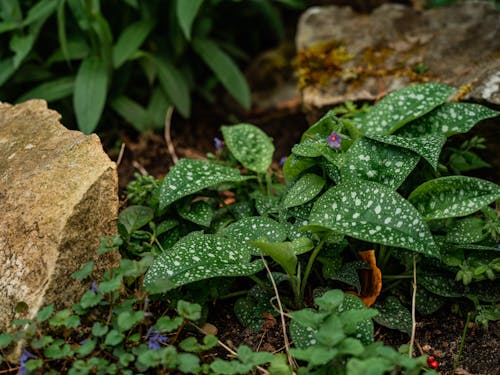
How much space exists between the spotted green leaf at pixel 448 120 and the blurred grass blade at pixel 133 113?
5.63 feet

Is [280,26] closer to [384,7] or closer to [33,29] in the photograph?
[384,7]

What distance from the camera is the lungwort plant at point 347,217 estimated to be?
2.16 meters

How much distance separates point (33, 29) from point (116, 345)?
2.09 meters

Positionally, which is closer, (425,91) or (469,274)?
(469,274)

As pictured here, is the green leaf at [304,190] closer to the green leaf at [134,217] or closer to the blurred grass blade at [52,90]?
the green leaf at [134,217]

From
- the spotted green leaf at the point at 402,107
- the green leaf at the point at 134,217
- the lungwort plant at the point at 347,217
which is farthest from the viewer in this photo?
the spotted green leaf at the point at 402,107

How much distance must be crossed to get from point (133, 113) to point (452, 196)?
6.97 feet

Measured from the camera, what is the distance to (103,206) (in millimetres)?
2262

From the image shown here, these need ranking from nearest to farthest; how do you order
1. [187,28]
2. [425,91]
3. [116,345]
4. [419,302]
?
1. [116,345]
2. [419,302]
3. [425,91]
4. [187,28]

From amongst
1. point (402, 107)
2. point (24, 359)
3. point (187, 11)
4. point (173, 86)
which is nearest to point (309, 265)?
point (402, 107)

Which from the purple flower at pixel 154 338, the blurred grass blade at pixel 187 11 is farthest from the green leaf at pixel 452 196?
the blurred grass blade at pixel 187 11

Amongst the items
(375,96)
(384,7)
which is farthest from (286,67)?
(375,96)

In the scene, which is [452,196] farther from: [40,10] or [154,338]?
[40,10]

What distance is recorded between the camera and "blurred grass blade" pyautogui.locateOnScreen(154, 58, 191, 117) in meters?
3.73
